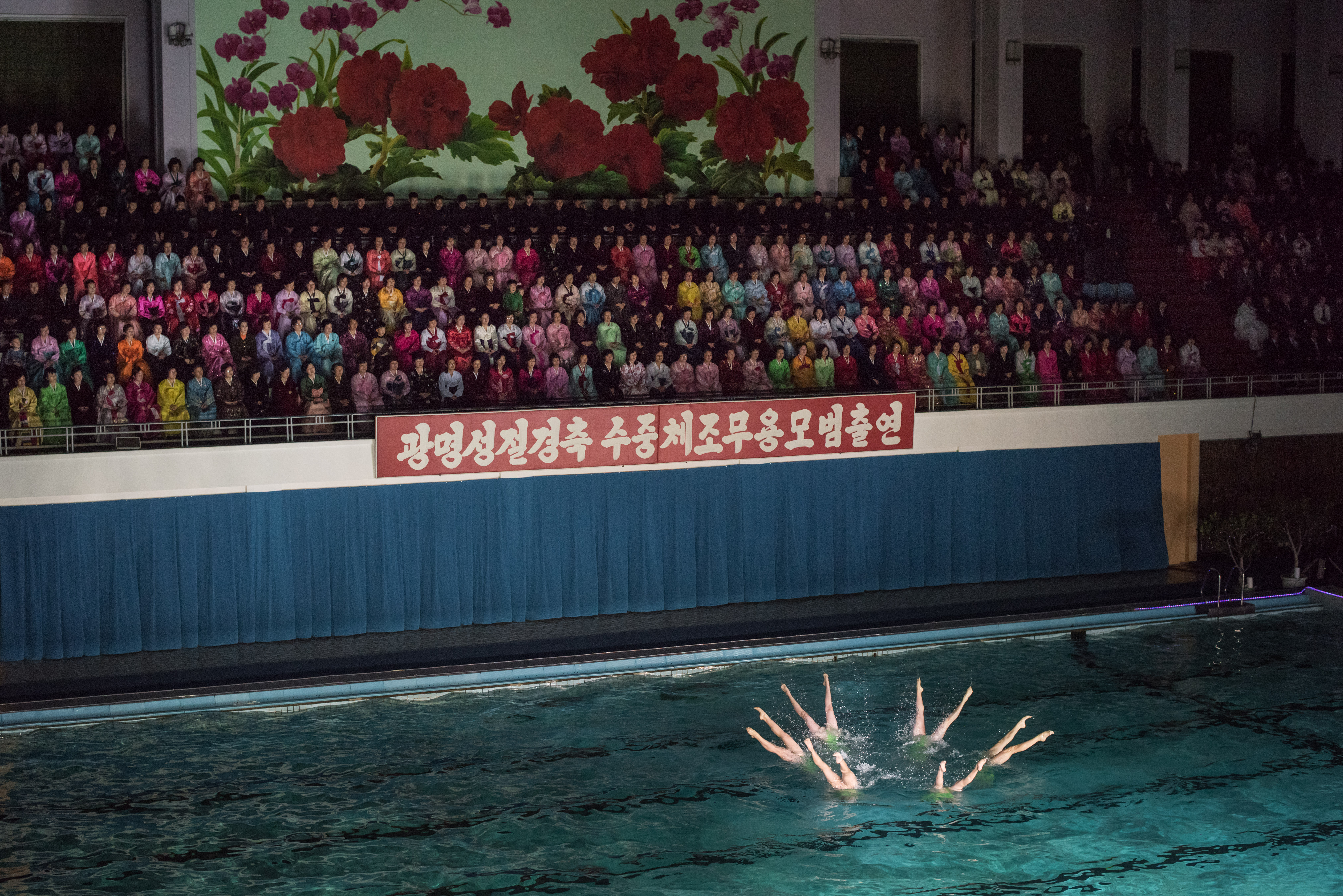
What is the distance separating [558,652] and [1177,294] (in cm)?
1103

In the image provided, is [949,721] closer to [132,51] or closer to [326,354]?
[326,354]

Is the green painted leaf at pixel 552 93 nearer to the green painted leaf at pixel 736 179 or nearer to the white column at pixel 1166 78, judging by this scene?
the green painted leaf at pixel 736 179

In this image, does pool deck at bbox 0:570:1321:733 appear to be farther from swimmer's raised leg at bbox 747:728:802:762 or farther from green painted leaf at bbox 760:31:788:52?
green painted leaf at bbox 760:31:788:52

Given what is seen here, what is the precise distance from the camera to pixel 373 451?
51.3 feet

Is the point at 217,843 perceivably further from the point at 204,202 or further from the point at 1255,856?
the point at 204,202

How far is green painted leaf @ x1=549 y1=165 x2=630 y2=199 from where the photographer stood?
67.7 ft

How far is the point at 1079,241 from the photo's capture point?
20594mm

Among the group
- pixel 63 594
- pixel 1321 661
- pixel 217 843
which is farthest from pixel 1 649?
pixel 1321 661

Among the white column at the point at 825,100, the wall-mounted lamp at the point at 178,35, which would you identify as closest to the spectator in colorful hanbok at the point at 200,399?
the wall-mounted lamp at the point at 178,35

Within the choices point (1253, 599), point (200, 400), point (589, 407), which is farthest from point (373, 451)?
point (1253, 599)

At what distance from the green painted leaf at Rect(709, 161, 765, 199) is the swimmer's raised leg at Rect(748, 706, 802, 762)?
32.6ft

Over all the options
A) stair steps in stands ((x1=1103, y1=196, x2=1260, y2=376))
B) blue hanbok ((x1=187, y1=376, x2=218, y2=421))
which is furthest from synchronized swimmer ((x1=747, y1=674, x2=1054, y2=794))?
stair steps in stands ((x1=1103, y1=196, x2=1260, y2=376))

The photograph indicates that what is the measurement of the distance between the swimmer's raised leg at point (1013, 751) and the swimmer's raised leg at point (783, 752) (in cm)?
159

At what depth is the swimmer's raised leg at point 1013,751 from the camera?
11852 millimetres
